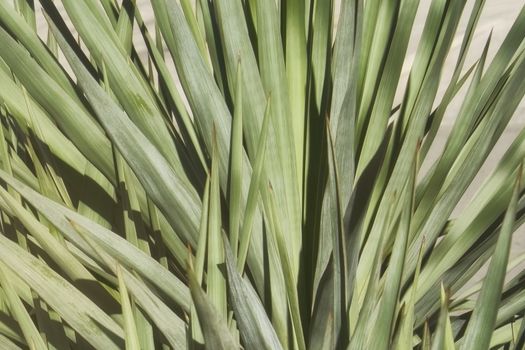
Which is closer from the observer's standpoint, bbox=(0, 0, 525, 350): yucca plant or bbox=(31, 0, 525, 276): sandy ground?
bbox=(0, 0, 525, 350): yucca plant

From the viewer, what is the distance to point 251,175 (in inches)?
31.0

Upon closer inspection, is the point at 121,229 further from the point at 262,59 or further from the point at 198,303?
the point at 198,303

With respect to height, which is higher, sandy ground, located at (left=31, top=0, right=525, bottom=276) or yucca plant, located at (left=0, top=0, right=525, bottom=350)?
sandy ground, located at (left=31, top=0, right=525, bottom=276)

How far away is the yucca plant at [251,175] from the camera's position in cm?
73

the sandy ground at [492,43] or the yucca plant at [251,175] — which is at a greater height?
the sandy ground at [492,43]

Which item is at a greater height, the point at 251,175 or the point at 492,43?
the point at 492,43

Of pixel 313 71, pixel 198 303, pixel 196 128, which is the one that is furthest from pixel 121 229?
pixel 198 303

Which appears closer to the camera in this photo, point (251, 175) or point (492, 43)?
point (251, 175)

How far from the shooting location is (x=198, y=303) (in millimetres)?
583

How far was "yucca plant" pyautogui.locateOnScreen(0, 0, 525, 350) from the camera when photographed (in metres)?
0.73

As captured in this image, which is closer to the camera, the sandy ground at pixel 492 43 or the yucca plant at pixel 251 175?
the yucca plant at pixel 251 175

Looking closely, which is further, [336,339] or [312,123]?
[312,123]

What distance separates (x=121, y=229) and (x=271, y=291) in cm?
23

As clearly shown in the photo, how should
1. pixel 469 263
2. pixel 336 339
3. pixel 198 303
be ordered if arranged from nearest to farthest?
pixel 198 303 → pixel 336 339 → pixel 469 263
